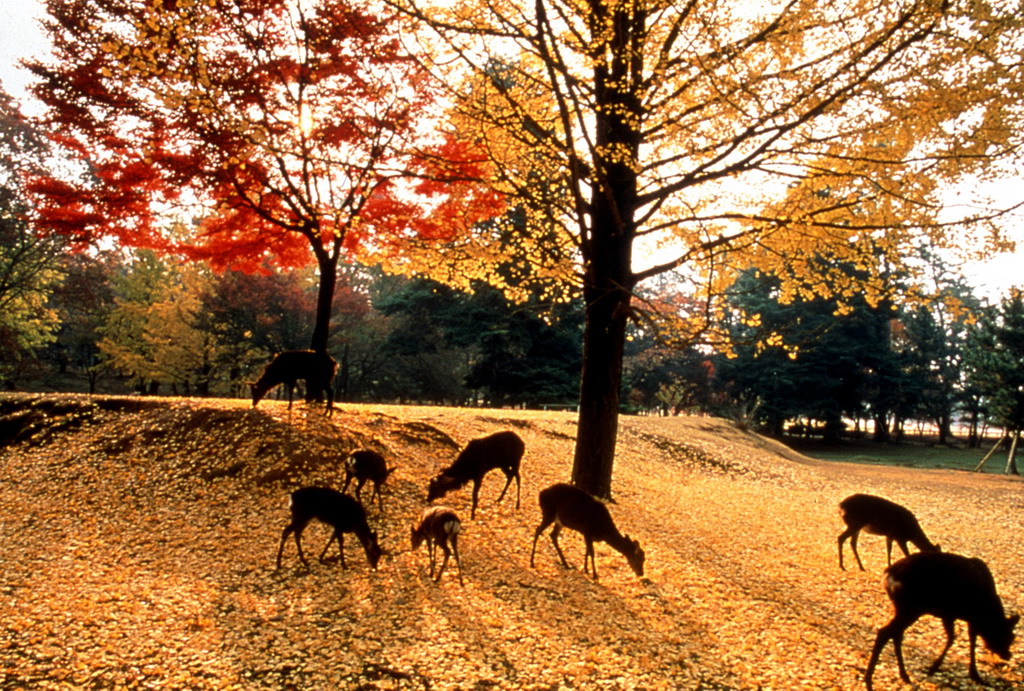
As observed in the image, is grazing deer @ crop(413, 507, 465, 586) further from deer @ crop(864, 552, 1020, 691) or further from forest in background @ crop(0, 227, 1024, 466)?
forest in background @ crop(0, 227, 1024, 466)

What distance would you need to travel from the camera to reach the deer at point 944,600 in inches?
175

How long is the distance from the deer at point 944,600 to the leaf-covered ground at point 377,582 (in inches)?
11.9

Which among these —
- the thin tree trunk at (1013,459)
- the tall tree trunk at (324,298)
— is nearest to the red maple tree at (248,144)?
the tall tree trunk at (324,298)

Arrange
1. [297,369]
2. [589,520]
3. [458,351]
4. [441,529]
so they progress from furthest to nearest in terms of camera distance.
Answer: [458,351] < [297,369] < [589,520] < [441,529]

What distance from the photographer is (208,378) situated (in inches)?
1000

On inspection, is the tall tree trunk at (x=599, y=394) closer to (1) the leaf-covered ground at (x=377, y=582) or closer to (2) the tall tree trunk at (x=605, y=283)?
(2) the tall tree trunk at (x=605, y=283)

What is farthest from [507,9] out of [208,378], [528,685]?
[208,378]

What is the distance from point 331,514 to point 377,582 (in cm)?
79

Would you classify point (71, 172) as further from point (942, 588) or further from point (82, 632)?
point (942, 588)

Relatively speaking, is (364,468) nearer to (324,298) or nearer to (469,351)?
(324,298)

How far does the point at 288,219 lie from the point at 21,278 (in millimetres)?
15940

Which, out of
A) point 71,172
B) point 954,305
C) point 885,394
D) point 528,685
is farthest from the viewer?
point 885,394

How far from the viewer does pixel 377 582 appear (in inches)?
235

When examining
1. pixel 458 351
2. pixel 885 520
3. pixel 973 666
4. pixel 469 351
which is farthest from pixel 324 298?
pixel 469 351
